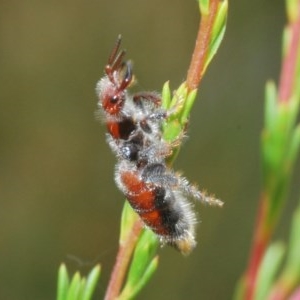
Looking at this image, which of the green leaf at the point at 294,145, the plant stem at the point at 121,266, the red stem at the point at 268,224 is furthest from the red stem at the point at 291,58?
the plant stem at the point at 121,266

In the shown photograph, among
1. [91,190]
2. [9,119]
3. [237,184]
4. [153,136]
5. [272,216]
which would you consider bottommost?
[272,216]

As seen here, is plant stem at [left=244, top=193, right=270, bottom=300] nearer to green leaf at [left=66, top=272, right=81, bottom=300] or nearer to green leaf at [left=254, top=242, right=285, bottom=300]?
green leaf at [left=254, top=242, right=285, bottom=300]

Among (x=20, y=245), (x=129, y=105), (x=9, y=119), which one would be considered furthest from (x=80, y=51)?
(x=129, y=105)

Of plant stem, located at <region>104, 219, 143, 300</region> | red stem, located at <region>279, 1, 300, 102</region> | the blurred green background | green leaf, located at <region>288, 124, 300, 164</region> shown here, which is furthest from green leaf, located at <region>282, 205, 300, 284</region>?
the blurred green background

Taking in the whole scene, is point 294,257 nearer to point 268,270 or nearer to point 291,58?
point 268,270

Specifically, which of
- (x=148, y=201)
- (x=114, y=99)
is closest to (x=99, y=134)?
(x=114, y=99)

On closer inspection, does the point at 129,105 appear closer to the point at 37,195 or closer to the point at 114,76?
the point at 114,76

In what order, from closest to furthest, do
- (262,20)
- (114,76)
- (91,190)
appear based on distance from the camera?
(114,76) < (262,20) < (91,190)
